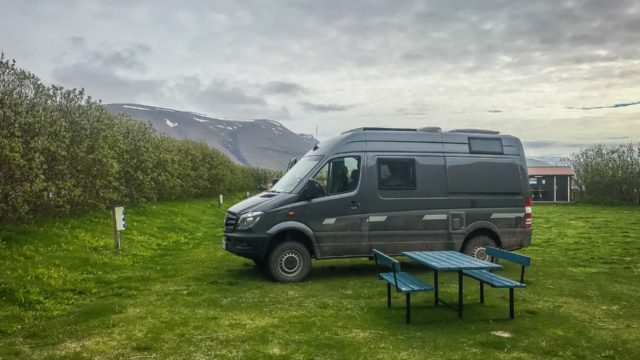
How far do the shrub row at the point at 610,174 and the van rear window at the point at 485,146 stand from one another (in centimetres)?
4504

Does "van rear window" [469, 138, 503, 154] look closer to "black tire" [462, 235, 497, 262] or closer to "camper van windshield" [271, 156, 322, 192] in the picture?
"black tire" [462, 235, 497, 262]

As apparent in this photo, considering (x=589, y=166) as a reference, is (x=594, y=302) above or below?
below

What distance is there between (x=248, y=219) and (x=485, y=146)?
5.80 metres

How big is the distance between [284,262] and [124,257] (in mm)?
5316

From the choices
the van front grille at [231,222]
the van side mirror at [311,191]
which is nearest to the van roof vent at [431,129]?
the van side mirror at [311,191]

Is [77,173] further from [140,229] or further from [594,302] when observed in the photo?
[594,302]

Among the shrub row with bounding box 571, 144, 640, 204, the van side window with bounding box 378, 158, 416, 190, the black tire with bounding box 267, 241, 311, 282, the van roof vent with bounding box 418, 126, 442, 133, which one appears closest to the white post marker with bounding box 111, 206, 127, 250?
the black tire with bounding box 267, 241, 311, 282

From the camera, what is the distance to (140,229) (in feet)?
62.3

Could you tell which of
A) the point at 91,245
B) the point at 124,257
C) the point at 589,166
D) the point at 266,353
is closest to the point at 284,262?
the point at 266,353

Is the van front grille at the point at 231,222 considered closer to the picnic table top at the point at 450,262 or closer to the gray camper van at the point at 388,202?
the gray camper van at the point at 388,202

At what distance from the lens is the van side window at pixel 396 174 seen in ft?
37.8

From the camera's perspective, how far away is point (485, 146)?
12461 millimetres

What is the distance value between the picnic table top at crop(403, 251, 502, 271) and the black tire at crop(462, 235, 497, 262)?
2843 millimetres

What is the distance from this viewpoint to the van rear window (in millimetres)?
12367
